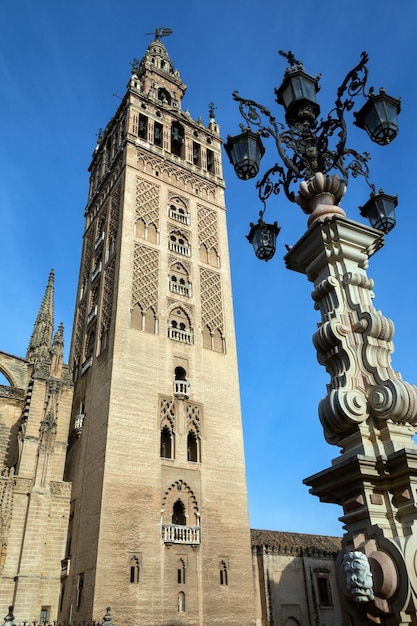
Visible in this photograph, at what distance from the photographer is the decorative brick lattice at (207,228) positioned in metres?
23.9

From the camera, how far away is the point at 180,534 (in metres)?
16.1

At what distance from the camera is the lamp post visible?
3486mm

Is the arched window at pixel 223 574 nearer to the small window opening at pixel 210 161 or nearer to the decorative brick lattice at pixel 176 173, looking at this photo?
the decorative brick lattice at pixel 176 173

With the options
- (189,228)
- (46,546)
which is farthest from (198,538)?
(189,228)

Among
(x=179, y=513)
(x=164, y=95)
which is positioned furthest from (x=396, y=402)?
(x=164, y=95)

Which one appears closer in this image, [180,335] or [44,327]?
[180,335]

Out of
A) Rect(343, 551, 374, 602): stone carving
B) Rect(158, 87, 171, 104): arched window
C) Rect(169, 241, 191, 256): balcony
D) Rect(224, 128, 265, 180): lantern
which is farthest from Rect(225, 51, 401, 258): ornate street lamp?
Rect(158, 87, 171, 104): arched window

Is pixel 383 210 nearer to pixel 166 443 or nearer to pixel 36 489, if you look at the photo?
pixel 166 443

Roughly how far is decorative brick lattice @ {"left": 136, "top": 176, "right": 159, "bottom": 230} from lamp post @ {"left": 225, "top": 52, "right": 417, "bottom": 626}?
1602cm

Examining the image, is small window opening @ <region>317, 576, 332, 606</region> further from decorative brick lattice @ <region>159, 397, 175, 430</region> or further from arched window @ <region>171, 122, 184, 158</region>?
arched window @ <region>171, 122, 184, 158</region>

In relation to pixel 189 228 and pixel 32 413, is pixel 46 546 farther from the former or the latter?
pixel 189 228

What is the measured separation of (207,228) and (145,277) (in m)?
5.06

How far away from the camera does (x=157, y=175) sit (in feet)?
78.7

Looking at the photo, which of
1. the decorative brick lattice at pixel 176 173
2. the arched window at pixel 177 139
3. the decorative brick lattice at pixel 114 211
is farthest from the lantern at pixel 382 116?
the arched window at pixel 177 139
